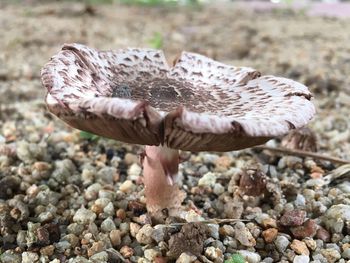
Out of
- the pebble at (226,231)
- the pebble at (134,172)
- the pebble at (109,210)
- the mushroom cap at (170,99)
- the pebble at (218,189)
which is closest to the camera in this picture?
the mushroom cap at (170,99)

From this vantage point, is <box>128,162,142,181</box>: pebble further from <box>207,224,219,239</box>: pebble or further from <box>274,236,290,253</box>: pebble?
<box>274,236,290,253</box>: pebble

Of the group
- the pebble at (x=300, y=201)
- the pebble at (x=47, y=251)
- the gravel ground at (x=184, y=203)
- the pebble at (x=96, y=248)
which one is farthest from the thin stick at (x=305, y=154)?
the pebble at (x=47, y=251)

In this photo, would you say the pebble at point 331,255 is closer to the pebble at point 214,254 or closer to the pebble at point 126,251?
the pebble at point 214,254

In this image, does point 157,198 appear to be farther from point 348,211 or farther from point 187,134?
point 348,211

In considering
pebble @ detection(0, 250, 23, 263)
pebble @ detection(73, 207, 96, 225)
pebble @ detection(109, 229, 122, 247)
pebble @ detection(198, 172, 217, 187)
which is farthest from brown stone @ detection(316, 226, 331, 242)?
pebble @ detection(0, 250, 23, 263)

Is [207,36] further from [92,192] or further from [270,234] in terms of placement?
[270,234]
